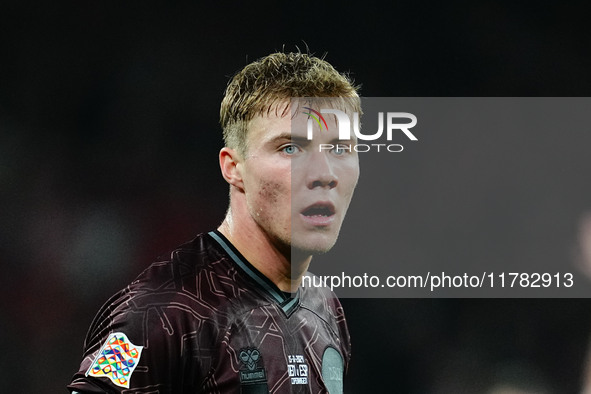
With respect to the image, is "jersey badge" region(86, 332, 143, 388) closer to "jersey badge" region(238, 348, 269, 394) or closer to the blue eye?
"jersey badge" region(238, 348, 269, 394)

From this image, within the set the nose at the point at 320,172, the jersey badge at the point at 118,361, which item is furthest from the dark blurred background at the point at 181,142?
the jersey badge at the point at 118,361

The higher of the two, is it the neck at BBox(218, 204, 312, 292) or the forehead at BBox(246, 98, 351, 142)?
the forehead at BBox(246, 98, 351, 142)

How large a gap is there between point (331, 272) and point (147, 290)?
2.10 metres

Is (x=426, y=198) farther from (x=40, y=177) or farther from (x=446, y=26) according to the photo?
(x=40, y=177)

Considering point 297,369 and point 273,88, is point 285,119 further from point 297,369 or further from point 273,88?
point 297,369

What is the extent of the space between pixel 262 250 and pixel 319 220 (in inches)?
8.3

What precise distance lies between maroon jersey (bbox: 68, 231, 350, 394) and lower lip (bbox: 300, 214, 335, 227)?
238mm

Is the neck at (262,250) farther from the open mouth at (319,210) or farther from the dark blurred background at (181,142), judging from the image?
the dark blurred background at (181,142)

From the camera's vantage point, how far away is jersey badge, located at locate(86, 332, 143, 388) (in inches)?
87.1

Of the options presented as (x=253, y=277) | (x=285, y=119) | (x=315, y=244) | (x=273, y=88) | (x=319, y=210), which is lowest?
(x=253, y=277)

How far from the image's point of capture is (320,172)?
2.55 metres

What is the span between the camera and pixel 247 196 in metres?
2.59

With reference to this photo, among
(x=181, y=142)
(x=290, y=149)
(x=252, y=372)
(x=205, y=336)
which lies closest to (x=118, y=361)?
(x=205, y=336)

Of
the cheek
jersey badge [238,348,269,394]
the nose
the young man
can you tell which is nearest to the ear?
the young man
